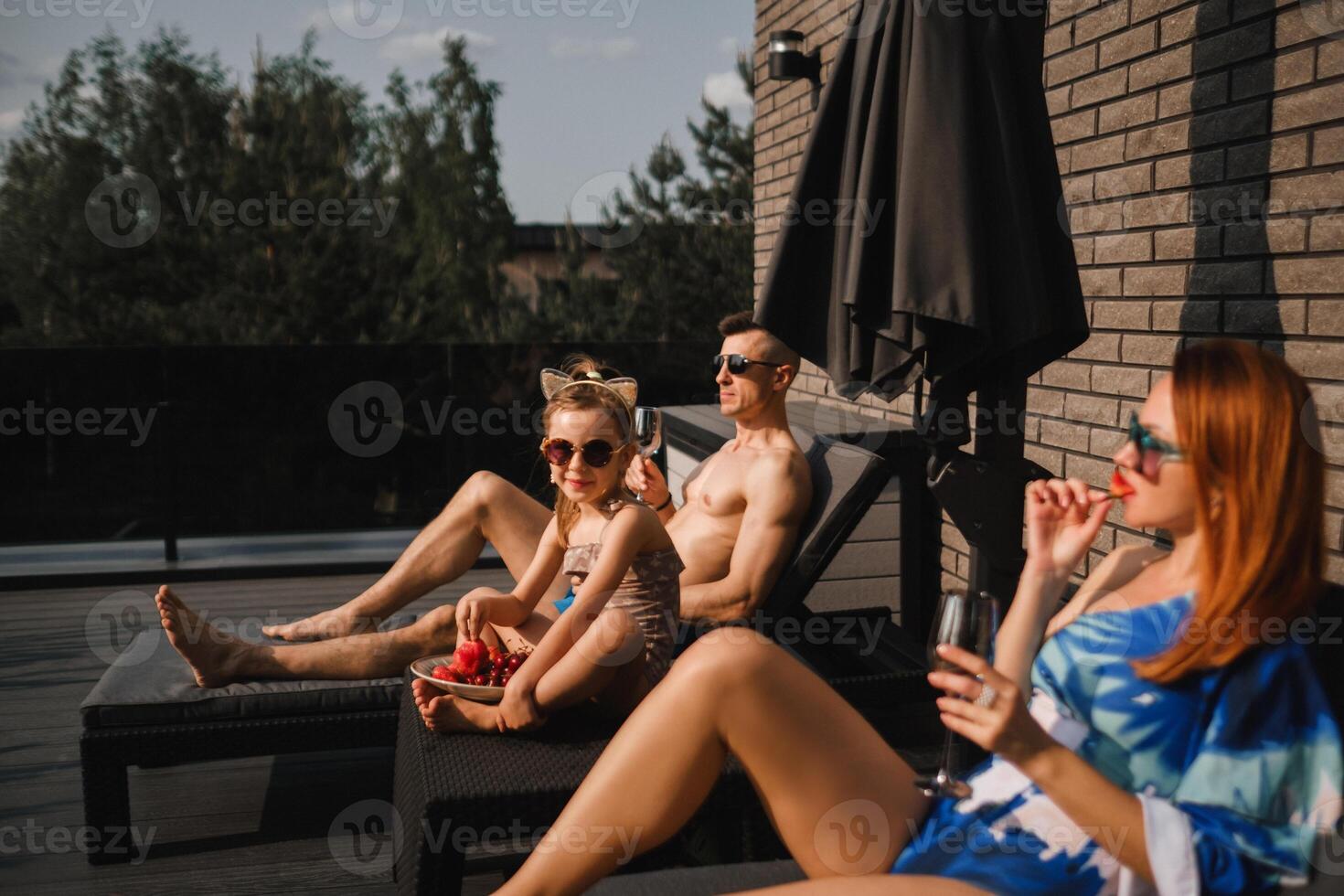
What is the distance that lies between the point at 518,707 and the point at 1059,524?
4.38ft

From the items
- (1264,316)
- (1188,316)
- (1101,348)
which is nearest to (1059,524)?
(1264,316)

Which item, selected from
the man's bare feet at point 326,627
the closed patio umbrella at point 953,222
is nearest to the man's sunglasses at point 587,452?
the closed patio umbrella at point 953,222

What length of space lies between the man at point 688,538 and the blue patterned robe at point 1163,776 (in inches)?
72.3

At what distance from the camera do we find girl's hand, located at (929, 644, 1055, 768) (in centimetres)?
155

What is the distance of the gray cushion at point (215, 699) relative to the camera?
316cm

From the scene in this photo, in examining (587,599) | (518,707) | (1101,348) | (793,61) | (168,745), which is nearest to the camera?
(518,707)

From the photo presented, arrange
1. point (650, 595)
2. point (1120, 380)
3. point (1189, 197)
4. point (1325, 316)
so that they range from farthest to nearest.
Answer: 1. point (1120, 380)
2. point (1189, 197)
3. point (650, 595)
4. point (1325, 316)

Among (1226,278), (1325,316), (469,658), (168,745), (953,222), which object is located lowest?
(168,745)

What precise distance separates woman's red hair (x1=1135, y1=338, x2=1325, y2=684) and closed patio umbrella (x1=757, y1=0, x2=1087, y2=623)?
101cm

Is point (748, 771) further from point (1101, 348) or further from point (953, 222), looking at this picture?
point (1101, 348)

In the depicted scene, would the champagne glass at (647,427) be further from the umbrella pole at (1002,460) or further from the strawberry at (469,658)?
the umbrella pole at (1002,460)

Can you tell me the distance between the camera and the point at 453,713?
269 cm

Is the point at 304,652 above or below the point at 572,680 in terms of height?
below

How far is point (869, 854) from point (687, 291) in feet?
83.5
